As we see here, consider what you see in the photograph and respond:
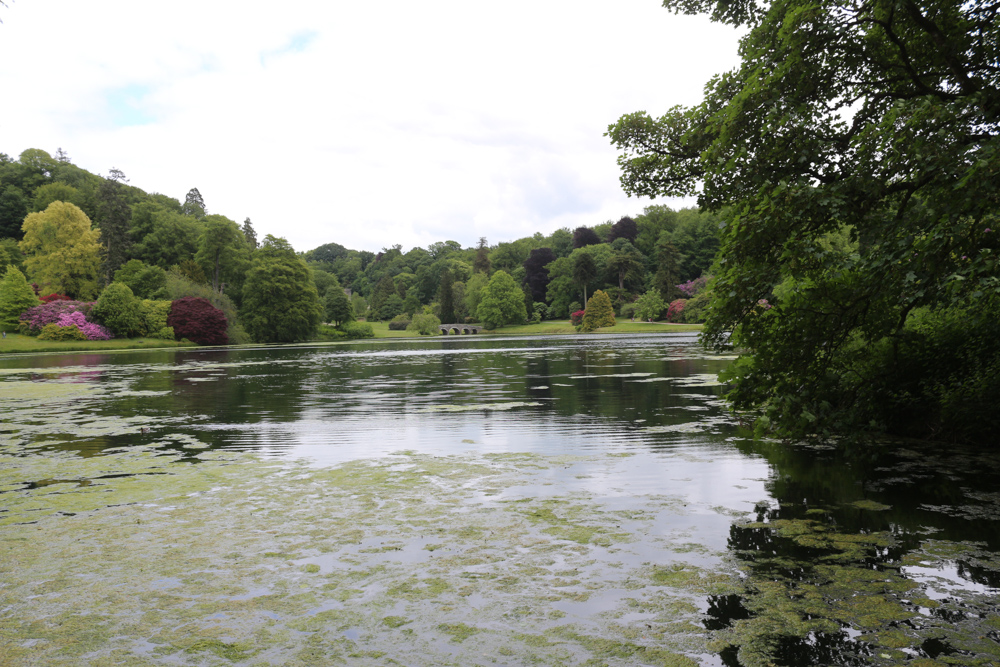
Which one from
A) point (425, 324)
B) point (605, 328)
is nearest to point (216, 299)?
point (425, 324)

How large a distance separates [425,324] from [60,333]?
208 feet

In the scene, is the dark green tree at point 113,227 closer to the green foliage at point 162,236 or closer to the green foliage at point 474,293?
the green foliage at point 162,236

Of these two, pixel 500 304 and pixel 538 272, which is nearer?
pixel 500 304

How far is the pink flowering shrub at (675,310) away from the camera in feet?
362

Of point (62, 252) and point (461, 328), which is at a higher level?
point (62, 252)

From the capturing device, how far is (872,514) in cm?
738

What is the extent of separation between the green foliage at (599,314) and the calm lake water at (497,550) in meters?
98.4

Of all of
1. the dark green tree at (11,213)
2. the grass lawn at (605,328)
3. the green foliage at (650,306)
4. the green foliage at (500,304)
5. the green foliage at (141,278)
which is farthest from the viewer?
the green foliage at (500,304)

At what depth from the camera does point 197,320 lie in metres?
81.9

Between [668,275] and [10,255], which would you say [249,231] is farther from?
[668,275]

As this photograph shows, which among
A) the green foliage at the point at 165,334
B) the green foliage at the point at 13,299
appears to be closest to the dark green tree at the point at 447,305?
the green foliage at the point at 165,334

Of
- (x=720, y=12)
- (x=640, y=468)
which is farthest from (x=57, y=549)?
(x=720, y=12)

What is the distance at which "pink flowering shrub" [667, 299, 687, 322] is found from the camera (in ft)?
362

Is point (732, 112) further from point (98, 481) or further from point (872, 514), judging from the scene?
point (98, 481)
